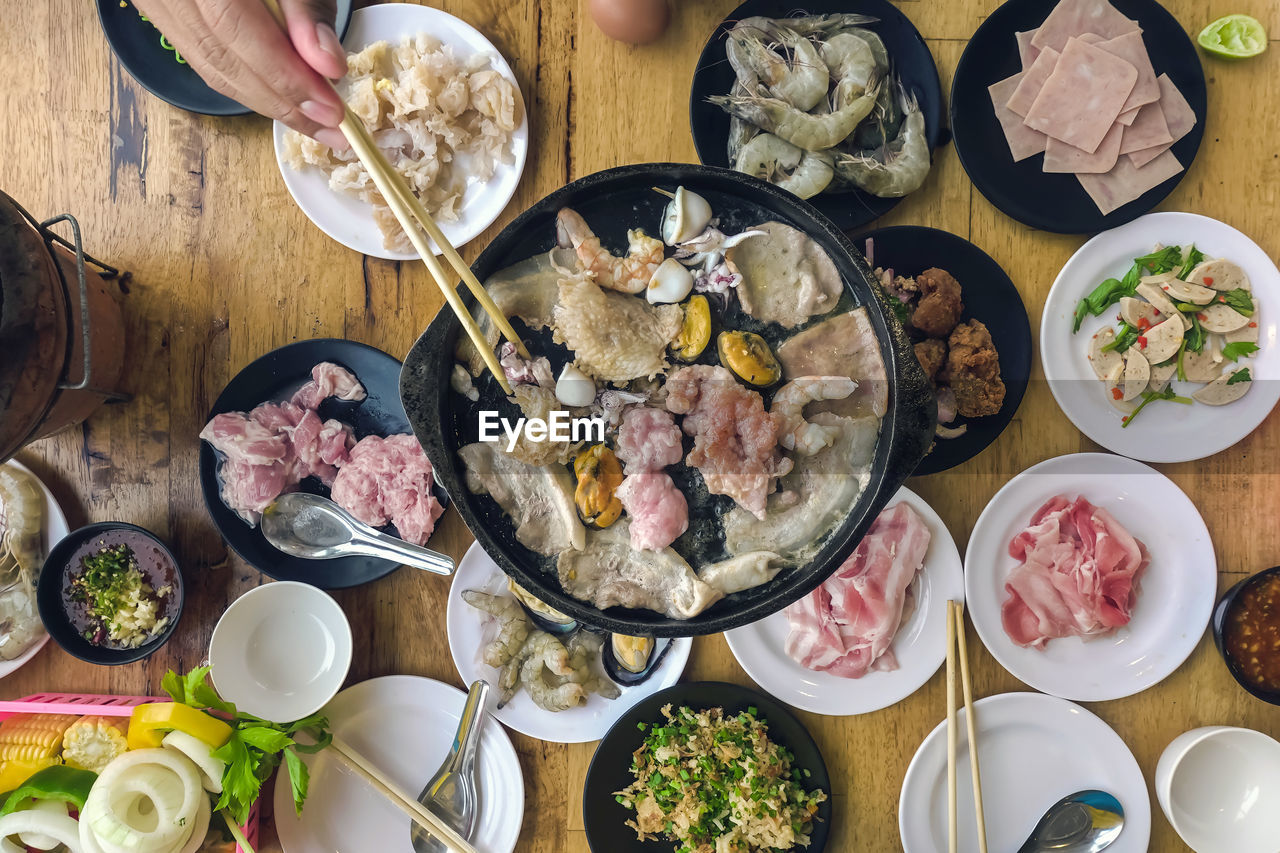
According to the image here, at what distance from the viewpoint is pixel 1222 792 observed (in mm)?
2205

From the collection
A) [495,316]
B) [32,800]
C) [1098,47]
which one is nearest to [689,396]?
[495,316]

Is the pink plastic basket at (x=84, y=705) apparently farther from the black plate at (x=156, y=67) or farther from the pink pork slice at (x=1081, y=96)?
the pink pork slice at (x=1081, y=96)

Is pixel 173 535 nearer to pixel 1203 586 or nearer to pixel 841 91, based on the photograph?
pixel 841 91

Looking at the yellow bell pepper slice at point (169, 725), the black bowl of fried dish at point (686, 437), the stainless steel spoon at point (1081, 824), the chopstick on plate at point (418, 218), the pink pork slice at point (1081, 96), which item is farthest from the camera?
the stainless steel spoon at point (1081, 824)

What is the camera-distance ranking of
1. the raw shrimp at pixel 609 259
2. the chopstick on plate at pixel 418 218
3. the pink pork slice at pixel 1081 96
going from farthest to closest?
the pink pork slice at pixel 1081 96 → the raw shrimp at pixel 609 259 → the chopstick on plate at pixel 418 218

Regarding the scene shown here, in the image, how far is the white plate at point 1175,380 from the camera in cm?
212

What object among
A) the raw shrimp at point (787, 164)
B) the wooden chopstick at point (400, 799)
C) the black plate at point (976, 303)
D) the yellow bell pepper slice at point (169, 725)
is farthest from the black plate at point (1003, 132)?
the yellow bell pepper slice at point (169, 725)

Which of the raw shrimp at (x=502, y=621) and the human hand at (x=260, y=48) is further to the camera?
the raw shrimp at (x=502, y=621)

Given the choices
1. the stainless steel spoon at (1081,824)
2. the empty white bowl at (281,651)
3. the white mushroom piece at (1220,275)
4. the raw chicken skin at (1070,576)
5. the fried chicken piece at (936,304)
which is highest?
the white mushroom piece at (1220,275)

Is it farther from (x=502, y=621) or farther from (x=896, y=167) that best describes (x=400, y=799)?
(x=896, y=167)

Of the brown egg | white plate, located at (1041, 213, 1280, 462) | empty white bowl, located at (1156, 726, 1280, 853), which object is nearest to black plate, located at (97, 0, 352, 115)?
the brown egg

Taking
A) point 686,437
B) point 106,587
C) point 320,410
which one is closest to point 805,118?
point 686,437

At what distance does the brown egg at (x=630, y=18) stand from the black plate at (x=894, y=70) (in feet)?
0.58

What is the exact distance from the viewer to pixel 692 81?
2.18 meters
